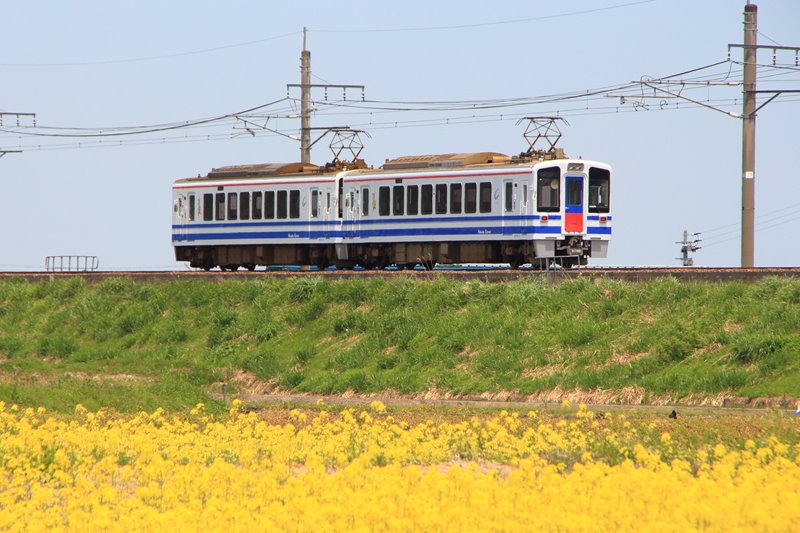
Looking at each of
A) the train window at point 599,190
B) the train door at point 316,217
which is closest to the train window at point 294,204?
the train door at point 316,217

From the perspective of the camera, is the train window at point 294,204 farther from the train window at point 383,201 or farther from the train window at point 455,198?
the train window at point 455,198

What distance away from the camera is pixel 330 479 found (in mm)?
10516

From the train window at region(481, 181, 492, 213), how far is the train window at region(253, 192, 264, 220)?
325 inches

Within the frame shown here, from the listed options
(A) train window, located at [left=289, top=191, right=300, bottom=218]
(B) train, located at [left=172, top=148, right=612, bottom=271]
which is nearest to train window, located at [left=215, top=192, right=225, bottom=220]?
(B) train, located at [left=172, top=148, right=612, bottom=271]

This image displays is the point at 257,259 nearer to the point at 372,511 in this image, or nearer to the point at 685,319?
the point at 685,319

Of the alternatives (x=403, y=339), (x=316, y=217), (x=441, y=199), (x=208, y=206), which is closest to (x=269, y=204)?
(x=316, y=217)

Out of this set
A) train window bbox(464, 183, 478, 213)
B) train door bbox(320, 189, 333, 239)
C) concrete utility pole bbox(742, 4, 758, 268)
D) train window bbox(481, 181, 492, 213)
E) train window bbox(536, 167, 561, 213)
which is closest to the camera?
concrete utility pole bbox(742, 4, 758, 268)

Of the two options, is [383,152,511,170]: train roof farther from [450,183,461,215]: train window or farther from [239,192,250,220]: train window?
[239,192,250,220]: train window

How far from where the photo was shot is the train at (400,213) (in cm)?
3253

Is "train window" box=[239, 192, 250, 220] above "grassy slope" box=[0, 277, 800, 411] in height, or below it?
above

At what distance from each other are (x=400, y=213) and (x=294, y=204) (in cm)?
419

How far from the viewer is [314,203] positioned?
3734 cm

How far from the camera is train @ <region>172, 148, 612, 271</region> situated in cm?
3253

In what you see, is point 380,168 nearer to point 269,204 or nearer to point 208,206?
point 269,204
